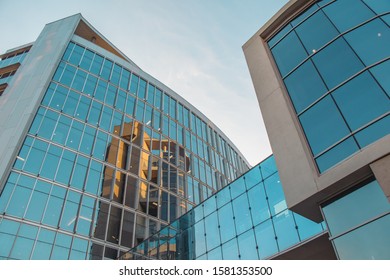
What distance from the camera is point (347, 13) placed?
13.1 meters

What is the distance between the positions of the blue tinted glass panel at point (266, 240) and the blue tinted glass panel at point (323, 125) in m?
5.05

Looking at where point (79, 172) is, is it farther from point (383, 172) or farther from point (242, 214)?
point (383, 172)

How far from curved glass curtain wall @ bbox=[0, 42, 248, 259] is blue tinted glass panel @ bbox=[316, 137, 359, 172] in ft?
73.2

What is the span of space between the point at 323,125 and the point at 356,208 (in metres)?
3.21

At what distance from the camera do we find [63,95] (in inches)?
1320

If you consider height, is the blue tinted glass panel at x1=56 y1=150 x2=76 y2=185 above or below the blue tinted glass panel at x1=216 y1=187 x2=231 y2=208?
above

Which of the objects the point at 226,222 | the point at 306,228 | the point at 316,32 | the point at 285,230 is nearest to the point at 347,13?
the point at 316,32

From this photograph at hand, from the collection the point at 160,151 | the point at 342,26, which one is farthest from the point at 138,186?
the point at 342,26

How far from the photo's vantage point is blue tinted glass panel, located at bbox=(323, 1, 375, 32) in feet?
41.3

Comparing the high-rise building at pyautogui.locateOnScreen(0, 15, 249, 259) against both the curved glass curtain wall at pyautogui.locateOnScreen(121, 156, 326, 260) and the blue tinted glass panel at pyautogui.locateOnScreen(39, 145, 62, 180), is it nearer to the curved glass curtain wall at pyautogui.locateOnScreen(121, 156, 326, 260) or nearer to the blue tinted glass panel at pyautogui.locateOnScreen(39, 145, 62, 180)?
the blue tinted glass panel at pyautogui.locateOnScreen(39, 145, 62, 180)

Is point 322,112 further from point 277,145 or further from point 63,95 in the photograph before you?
point 63,95

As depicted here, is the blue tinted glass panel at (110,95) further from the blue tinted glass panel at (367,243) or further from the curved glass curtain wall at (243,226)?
the blue tinted glass panel at (367,243)

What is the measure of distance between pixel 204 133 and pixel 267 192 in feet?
112

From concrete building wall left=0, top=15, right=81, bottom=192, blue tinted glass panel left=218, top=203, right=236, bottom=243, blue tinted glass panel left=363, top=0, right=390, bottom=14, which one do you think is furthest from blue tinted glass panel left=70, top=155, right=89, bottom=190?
blue tinted glass panel left=363, top=0, right=390, bottom=14
